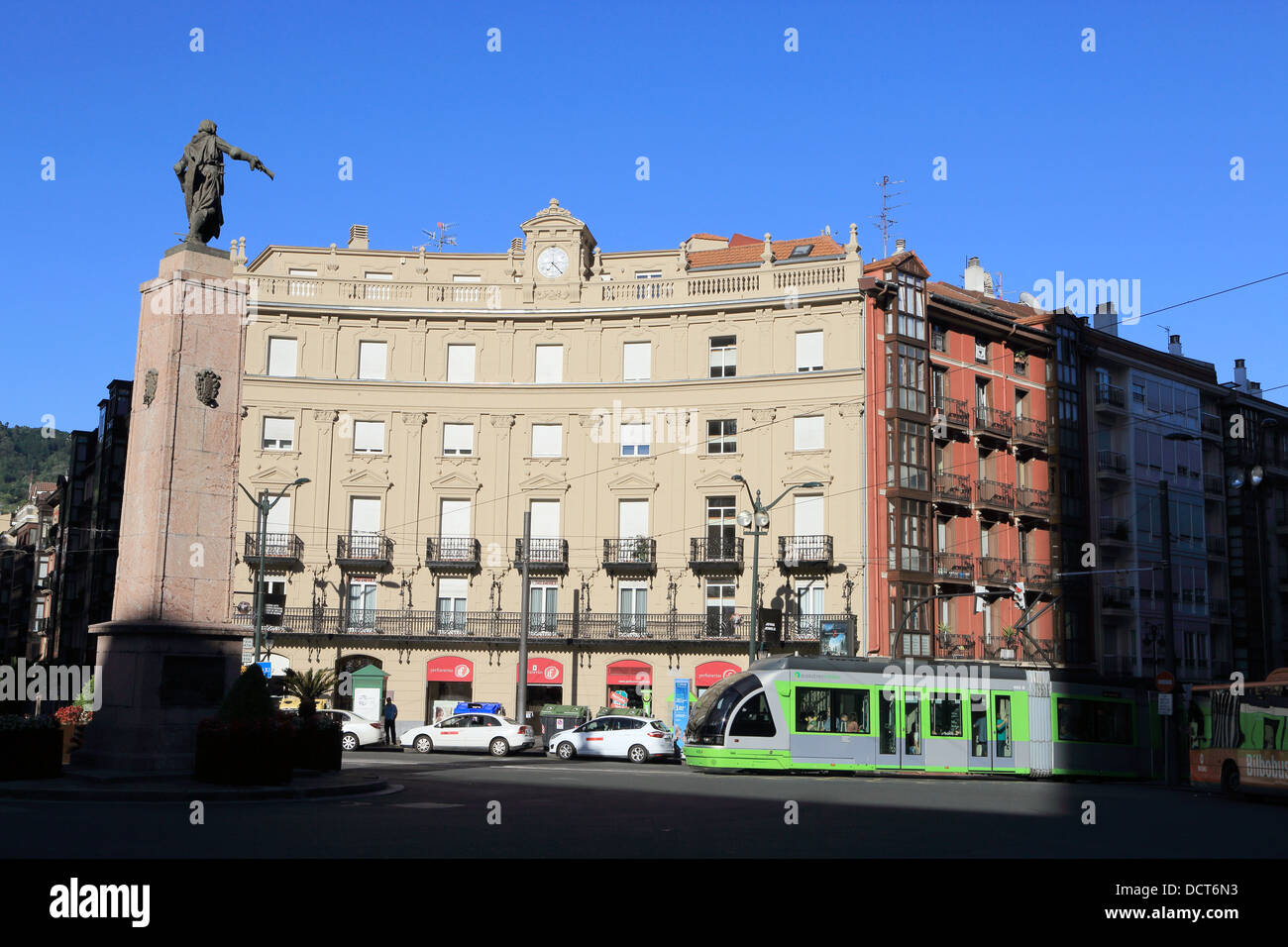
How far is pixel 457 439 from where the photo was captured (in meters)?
50.3

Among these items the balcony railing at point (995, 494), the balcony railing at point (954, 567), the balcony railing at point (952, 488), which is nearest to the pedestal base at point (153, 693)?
the balcony railing at point (954, 567)

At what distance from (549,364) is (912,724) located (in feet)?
80.1

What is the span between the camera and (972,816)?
18141 millimetres

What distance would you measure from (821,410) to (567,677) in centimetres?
1436

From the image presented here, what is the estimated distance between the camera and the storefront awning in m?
48.9

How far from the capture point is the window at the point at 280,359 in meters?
50.3

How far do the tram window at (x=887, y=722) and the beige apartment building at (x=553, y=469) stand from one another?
51.4 feet

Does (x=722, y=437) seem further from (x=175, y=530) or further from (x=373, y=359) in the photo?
(x=175, y=530)

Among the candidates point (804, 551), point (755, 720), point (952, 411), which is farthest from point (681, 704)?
point (952, 411)

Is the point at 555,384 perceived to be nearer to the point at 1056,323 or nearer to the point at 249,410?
the point at 249,410

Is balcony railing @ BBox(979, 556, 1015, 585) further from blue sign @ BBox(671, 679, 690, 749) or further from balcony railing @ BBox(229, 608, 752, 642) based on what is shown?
blue sign @ BBox(671, 679, 690, 749)

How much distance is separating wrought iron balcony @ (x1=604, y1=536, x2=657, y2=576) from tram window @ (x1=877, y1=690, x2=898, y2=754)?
18.0m

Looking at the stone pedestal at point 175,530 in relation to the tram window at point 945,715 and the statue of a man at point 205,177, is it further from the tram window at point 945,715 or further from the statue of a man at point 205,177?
the tram window at point 945,715
